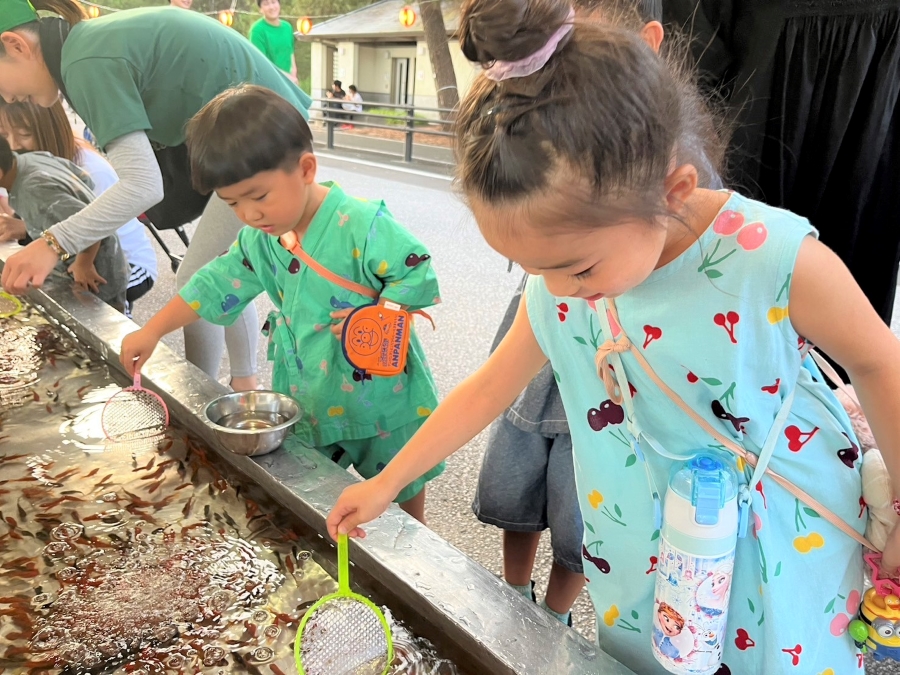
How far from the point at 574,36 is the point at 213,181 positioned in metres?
1.05

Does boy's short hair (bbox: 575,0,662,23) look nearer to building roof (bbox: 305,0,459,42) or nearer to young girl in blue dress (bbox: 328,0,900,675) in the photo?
young girl in blue dress (bbox: 328,0,900,675)

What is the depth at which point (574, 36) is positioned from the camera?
0.69 metres

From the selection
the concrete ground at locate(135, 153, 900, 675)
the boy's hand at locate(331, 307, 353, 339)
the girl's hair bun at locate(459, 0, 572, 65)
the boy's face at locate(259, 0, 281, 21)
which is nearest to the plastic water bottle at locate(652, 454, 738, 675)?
the concrete ground at locate(135, 153, 900, 675)

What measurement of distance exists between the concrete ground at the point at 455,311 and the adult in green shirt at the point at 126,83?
88cm

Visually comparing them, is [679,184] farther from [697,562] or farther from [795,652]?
[795,652]

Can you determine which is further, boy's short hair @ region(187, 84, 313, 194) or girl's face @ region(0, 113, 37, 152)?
girl's face @ region(0, 113, 37, 152)

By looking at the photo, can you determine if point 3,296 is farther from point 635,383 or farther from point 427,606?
point 635,383

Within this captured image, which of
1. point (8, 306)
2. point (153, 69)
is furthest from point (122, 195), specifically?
point (8, 306)

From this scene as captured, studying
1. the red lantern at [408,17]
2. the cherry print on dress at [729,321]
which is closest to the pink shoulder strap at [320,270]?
the cherry print on dress at [729,321]

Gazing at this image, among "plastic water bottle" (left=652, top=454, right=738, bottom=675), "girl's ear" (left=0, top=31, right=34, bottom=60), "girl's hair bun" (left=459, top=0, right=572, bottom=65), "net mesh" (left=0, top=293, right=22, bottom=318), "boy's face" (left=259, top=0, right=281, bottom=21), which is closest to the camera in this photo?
"girl's hair bun" (left=459, top=0, right=572, bottom=65)

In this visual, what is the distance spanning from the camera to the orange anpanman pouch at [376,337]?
60.6 inches

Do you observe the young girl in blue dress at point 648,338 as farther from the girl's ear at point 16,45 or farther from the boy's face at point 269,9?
the boy's face at point 269,9

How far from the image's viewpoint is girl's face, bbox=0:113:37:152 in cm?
297

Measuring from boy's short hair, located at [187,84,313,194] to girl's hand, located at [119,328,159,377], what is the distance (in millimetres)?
411
